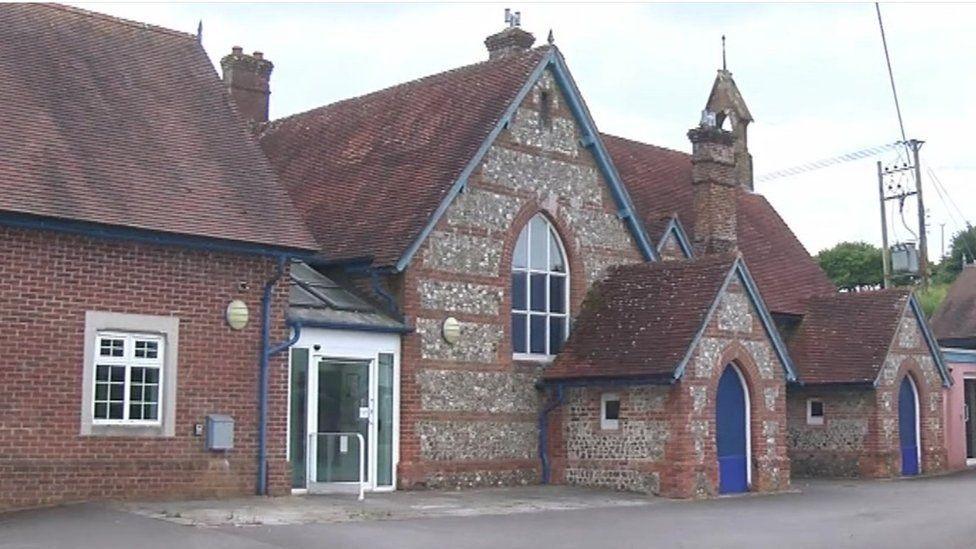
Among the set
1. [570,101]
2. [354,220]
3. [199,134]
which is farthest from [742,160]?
[199,134]

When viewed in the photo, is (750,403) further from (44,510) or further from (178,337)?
(44,510)

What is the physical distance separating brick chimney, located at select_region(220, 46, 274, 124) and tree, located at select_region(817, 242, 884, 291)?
172 ft

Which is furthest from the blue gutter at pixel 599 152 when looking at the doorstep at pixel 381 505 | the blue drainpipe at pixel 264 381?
the blue drainpipe at pixel 264 381

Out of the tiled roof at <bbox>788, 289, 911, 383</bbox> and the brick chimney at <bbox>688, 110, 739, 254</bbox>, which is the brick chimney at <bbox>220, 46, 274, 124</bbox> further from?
the tiled roof at <bbox>788, 289, 911, 383</bbox>

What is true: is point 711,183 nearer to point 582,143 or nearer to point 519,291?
point 582,143

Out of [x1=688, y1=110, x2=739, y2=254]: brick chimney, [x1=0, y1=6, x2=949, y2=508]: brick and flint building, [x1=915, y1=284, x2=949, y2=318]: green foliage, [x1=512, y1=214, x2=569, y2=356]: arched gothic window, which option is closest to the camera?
[x1=0, y1=6, x2=949, y2=508]: brick and flint building

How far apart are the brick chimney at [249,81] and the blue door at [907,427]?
1665cm

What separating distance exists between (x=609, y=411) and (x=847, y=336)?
32.3 ft

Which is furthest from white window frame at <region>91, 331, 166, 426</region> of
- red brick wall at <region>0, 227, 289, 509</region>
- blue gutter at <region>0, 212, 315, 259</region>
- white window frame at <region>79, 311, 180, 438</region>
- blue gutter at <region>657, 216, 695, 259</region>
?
blue gutter at <region>657, 216, 695, 259</region>

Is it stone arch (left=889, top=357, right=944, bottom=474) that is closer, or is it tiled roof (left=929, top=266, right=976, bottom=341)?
stone arch (left=889, top=357, right=944, bottom=474)

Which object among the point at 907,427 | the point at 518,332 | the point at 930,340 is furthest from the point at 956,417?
the point at 518,332

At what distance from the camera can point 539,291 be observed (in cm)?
2453

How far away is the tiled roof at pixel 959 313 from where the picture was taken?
40.4 meters

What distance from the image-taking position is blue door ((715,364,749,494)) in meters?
23.4
